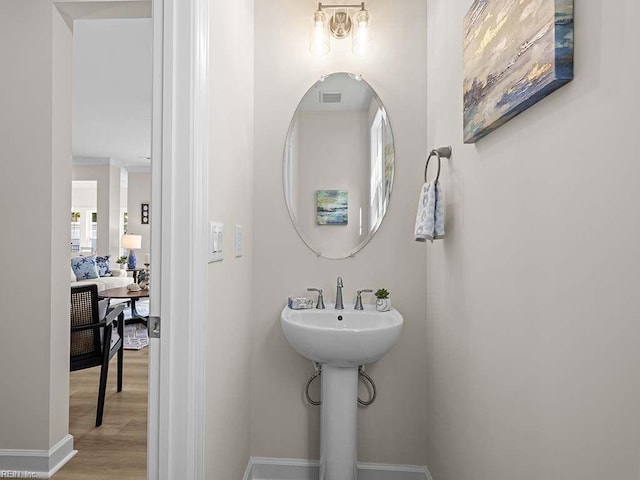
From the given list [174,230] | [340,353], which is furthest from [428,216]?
[174,230]

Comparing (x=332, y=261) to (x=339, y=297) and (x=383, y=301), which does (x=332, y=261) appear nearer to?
(x=339, y=297)

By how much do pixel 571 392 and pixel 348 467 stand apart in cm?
125

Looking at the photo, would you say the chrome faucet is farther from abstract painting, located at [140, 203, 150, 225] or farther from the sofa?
abstract painting, located at [140, 203, 150, 225]

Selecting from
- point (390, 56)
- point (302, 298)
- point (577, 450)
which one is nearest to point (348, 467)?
point (302, 298)

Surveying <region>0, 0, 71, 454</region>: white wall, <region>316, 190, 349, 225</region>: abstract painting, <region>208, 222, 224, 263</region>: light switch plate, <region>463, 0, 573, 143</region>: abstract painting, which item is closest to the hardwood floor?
<region>0, 0, 71, 454</region>: white wall

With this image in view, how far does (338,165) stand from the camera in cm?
209

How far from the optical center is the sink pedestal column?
1.79 metres

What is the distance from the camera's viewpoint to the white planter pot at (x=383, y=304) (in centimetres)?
191

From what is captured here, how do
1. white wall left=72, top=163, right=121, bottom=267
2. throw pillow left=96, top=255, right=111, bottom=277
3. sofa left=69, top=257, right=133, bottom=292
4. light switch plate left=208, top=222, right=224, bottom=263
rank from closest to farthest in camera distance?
light switch plate left=208, top=222, right=224, bottom=263
sofa left=69, top=257, right=133, bottom=292
throw pillow left=96, top=255, right=111, bottom=277
white wall left=72, top=163, right=121, bottom=267

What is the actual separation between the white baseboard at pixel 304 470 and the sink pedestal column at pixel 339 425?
0.23 metres

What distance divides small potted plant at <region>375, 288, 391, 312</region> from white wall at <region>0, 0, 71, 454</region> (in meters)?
1.59

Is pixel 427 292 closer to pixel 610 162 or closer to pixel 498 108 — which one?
pixel 498 108

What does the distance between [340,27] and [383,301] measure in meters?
1.33

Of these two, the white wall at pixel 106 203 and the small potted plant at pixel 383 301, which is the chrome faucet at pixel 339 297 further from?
the white wall at pixel 106 203
